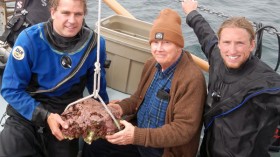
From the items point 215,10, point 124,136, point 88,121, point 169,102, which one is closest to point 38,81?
point 88,121

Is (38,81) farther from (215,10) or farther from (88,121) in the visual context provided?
(215,10)

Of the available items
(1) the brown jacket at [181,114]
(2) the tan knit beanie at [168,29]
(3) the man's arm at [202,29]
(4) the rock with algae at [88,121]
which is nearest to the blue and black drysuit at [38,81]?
(4) the rock with algae at [88,121]

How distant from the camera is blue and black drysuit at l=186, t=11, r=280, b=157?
2223 mm

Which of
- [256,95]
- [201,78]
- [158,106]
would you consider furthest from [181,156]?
[256,95]

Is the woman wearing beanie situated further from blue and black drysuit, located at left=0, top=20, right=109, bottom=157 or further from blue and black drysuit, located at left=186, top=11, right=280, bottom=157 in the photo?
blue and black drysuit, located at left=0, top=20, right=109, bottom=157

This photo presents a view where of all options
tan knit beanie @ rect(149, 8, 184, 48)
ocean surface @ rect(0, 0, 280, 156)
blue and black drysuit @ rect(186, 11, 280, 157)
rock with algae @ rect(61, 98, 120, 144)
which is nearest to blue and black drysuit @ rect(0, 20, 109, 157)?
rock with algae @ rect(61, 98, 120, 144)

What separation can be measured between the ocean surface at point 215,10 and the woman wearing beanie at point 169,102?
4297 millimetres

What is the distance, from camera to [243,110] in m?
2.30

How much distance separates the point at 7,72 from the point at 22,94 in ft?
0.68

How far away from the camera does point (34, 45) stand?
106 inches

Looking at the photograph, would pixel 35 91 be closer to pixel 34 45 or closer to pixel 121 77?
pixel 34 45

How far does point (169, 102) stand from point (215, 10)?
652 centimetres

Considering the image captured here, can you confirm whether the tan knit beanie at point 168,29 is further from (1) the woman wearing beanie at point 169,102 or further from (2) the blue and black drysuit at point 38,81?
(2) the blue and black drysuit at point 38,81

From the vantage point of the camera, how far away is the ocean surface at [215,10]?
7491mm
